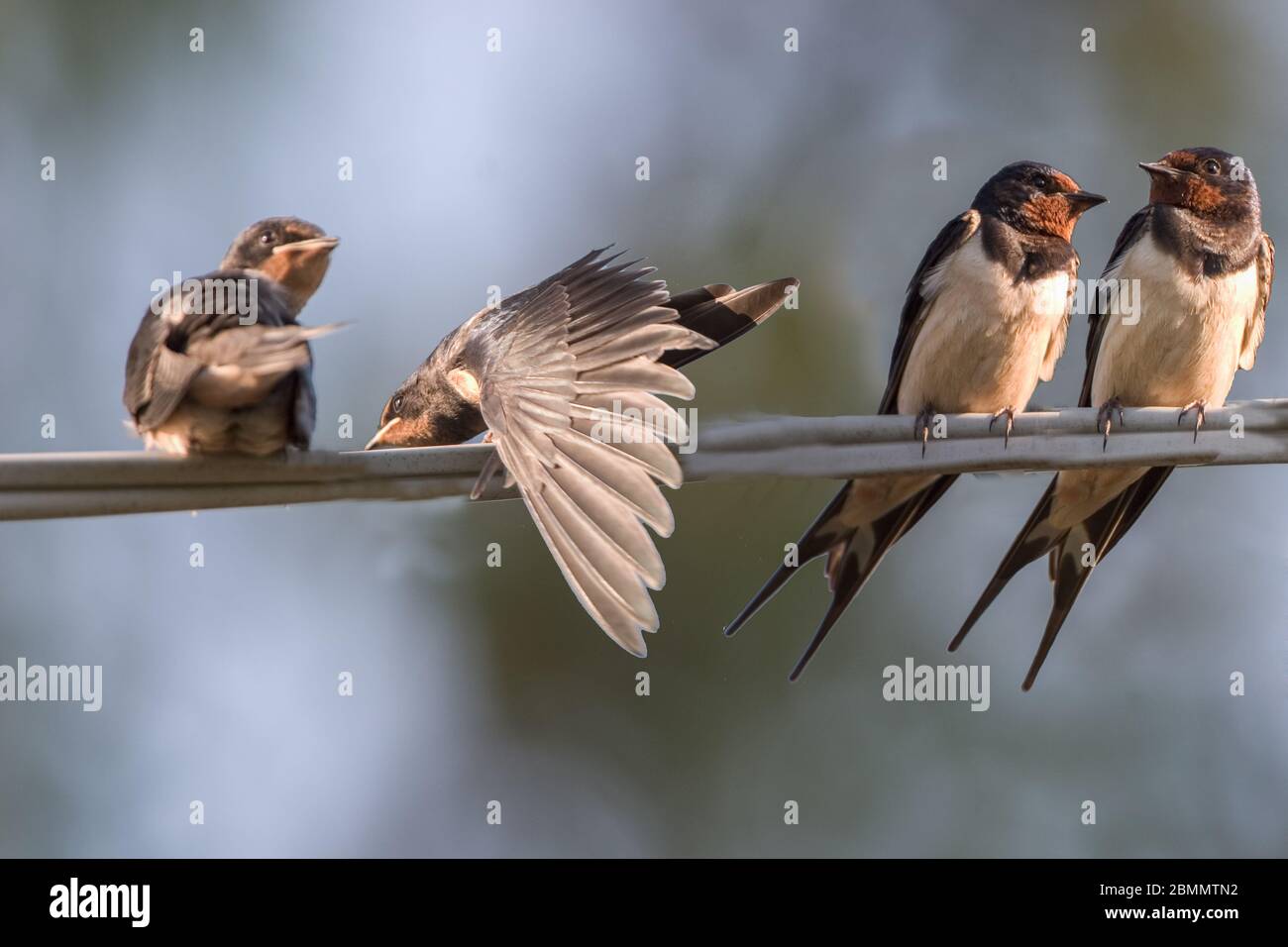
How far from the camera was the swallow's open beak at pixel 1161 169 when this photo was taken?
4848 mm

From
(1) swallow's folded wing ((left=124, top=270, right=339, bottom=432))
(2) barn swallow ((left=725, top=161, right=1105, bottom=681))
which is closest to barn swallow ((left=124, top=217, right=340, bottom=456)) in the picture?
(1) swallow's folded wing ((left=124, top=270, right=339, bottom=432))

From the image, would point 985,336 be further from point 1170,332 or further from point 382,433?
point 382,433

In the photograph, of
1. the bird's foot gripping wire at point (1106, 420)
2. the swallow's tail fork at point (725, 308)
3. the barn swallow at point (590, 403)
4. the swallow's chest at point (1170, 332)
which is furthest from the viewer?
the swallow's chest at point (1170, 332)

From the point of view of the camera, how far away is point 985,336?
4.70 m

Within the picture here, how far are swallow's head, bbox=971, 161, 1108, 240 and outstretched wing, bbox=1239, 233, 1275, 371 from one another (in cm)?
58

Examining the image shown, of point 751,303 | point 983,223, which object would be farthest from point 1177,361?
point 751,303

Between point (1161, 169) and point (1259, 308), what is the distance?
1.76ft

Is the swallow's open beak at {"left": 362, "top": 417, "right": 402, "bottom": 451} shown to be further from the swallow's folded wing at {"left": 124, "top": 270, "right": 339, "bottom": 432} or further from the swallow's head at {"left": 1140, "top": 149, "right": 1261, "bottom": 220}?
the swallow's head at {"left": 1140, "top": 149, "right": 1261, "bottom": 220}

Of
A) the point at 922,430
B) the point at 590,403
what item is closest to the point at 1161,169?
the point at 922,430

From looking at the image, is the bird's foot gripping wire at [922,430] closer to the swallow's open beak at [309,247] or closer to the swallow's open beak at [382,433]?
the swallow's open beak at [309,247]

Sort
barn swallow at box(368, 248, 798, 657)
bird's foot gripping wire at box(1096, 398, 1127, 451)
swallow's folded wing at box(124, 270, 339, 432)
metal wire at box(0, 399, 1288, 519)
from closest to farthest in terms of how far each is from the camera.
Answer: metal wire at box(0, 399, 1288, 519), swallow's folded wing at box(124, 270, 339, 432), barn swallow at box(368, 248, 798, 657), bird's foot gripping wire at box(1096, 398, 1127, 451)

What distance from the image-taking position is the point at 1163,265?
4770mm

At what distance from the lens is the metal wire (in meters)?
2.77

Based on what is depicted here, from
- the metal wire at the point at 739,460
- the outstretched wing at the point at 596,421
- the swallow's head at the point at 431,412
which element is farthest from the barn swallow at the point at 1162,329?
the swallow's head at the point at 431,412
